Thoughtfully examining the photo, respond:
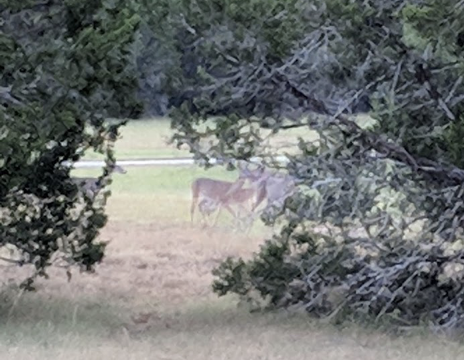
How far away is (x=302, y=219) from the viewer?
28.1 feet

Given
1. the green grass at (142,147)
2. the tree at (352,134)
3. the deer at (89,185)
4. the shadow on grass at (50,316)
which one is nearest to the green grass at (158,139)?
the green grass at (142,147)

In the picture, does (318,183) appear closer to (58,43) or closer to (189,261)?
(58,43)

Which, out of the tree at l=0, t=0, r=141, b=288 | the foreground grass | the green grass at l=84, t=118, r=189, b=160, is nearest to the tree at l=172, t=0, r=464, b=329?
the foreground grass

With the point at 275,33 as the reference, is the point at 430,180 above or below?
below

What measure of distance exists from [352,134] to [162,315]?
94.2 inches

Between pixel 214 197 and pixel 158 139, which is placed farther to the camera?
pixel 158 139

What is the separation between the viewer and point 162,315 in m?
9.48

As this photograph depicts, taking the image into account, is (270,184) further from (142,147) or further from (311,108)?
(142,147)

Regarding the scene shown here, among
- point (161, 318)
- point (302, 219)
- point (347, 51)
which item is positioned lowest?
point (161, 318)

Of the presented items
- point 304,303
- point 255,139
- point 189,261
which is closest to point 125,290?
point 189,261

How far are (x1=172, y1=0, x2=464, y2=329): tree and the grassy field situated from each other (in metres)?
0.46

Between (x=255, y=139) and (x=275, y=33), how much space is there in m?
0.79

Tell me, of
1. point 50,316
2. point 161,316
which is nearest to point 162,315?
point 161,316

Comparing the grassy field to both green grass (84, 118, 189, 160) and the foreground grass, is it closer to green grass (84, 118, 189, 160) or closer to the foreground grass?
the foreground grass
